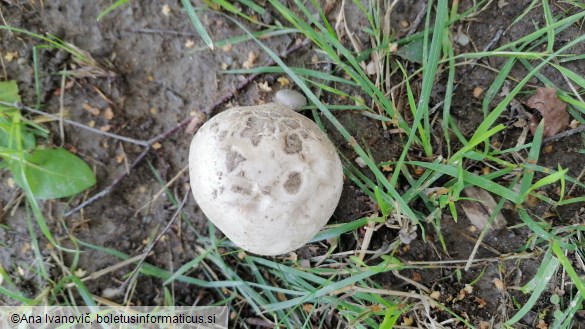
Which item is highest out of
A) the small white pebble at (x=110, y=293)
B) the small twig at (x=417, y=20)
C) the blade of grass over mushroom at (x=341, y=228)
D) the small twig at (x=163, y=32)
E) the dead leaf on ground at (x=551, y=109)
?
the small twig at (x=417, y=20)

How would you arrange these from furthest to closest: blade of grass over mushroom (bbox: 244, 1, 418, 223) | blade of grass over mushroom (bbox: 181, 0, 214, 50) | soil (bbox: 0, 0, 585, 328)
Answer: soil (bbox: 0, 0, 585, 328)
blade of grass over mushroom (bbox: 244, 1, 418, 223)
blade of grass over mushroom (bbox: 181, 0, 214, 50)

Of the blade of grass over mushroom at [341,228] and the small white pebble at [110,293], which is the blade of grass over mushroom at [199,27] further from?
the small white pebble at [110,293]

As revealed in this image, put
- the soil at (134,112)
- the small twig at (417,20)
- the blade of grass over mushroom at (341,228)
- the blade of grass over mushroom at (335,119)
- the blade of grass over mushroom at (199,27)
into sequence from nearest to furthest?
the blade of grass over mushroom at (199,27) < the blade of grass over mushroom at (335,119) < the blade of grass over mushroom at (341,228) < the small twig at (417,20) < the soil at (134,112)

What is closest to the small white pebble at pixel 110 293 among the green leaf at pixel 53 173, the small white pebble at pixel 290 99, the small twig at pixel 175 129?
the small twig at pixel 175 129

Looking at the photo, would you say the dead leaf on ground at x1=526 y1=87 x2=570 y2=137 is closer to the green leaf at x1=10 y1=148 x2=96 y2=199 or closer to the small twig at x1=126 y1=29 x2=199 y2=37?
the small twig at x1=126 y1=29 x2=199 y2=37

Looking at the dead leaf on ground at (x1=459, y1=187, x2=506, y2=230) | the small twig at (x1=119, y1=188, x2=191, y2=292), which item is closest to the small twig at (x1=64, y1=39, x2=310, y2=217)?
the small twig at (x1=119, y1=188, x2=191, y2=292)

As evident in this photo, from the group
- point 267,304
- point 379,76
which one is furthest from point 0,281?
point 379,76
